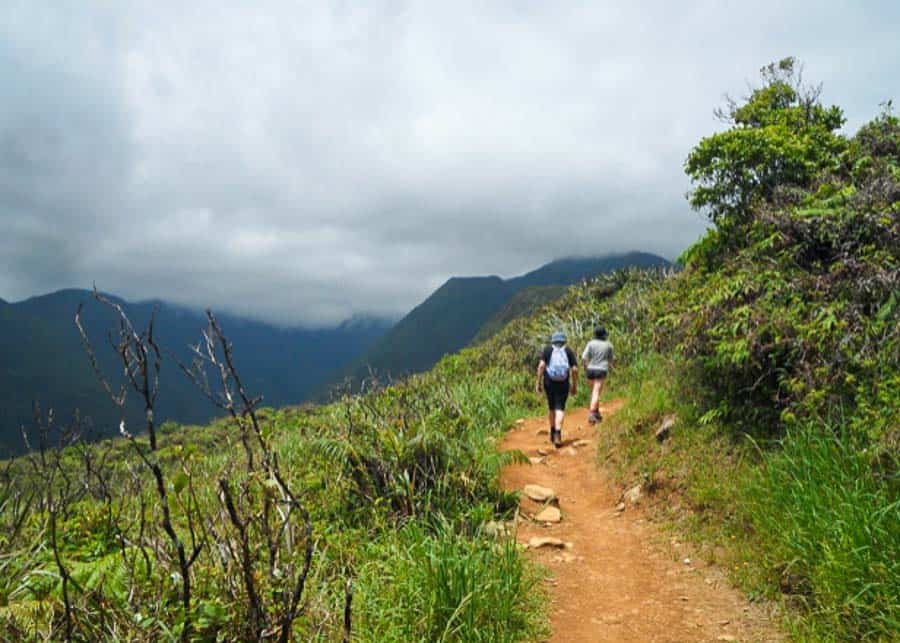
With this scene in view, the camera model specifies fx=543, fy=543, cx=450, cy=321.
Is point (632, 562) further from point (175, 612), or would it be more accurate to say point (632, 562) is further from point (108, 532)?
point (108, 532)

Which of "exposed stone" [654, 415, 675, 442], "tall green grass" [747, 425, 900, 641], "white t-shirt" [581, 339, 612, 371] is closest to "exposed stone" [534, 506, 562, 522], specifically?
"exposed stone" [654, 415, 675, 442]

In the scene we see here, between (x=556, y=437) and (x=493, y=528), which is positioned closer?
(x=493, y=528)

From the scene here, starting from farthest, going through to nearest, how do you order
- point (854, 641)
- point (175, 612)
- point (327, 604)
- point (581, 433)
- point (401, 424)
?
point (581, 433) < point (401, 424) < point (327, 604) < point (854, 641) < point (175, 612)

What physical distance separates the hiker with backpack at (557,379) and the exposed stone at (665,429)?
8.43 ft

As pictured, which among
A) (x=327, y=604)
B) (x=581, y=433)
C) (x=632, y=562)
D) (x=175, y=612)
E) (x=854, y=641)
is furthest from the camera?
(x=581, y=433)

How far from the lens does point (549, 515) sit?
702cm

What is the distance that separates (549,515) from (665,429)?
2254 mm

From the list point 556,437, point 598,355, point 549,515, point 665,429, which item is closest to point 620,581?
point 549,515

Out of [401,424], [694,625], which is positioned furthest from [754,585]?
[401,424]

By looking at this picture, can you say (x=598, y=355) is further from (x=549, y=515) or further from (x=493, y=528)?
(x=493, y=528)

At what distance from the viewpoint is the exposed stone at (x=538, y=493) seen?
24.6 ft

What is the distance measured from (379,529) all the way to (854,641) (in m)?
4.13

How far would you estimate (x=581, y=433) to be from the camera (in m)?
11.0

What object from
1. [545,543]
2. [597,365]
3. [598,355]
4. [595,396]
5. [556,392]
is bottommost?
[545,543]
